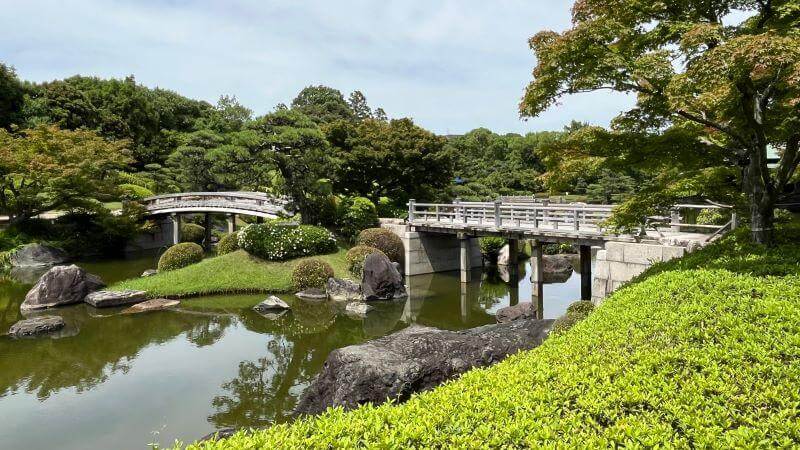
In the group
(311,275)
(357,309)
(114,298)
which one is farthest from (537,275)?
(114,298)

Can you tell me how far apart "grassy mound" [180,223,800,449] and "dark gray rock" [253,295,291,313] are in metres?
13.4

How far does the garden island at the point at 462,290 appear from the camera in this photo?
14.7ft

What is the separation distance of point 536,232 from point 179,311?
13.6 metres

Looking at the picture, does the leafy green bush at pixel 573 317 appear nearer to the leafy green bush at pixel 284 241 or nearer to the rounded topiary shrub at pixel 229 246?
the leafy green bush at pixel 284 241

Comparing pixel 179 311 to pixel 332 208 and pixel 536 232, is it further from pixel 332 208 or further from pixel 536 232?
pixel 536 232

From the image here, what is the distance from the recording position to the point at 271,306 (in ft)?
59.5

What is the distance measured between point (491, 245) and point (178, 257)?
53.5 ft

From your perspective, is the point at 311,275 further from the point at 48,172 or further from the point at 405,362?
the point at 48,172

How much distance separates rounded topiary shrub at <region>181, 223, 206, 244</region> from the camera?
36.3 metres

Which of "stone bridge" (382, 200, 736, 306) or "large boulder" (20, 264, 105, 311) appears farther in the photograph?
"large boulder" (20, 264, 105, 311)

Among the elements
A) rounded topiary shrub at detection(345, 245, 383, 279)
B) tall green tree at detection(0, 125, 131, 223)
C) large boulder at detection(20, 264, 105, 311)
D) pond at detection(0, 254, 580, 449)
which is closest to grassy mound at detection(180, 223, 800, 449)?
pond at detection(0, 254, 580, 449)

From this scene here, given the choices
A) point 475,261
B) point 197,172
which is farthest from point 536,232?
point 197,172

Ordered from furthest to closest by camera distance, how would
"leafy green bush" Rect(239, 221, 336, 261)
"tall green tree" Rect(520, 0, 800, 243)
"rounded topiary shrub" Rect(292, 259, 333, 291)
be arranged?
"leafy green bush" Rect(239, 221, 336, 261)
"rounded topiary shrub" Rect(292, 259, 333, 291)
"tall green tree" Rect(520, 0, 800, 243)

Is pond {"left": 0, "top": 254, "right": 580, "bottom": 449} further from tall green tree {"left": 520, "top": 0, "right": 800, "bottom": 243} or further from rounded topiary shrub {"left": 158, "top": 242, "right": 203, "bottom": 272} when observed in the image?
tall green tree {"left": 520, "top": 0, "right": 800, "bottom": 243}
